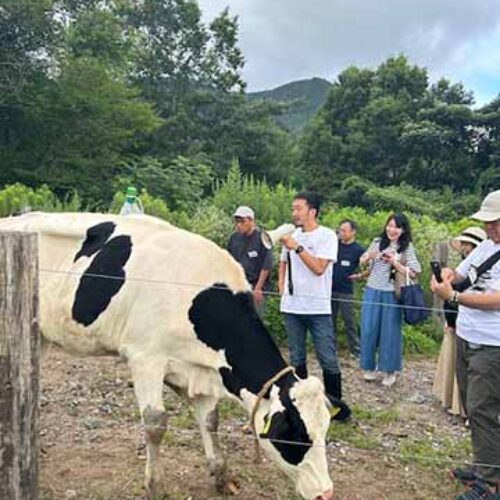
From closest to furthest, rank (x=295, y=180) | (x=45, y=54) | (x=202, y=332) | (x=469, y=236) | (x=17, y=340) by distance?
(x=17, y=340) < (x=202, y=332) < (x=469, y=236) < (x=45, y=54) < (x=295, y=180)

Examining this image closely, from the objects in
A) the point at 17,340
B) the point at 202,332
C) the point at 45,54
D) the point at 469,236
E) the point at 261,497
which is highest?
the point at 45,54

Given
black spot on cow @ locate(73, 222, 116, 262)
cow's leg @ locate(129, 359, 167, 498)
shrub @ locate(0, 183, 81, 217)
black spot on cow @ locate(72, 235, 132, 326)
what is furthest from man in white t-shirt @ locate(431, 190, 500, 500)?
shrub @ locate(0, 183, 81, 217)

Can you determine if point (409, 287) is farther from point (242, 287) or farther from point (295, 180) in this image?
point (295, 180)

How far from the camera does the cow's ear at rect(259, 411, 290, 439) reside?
3299 mm

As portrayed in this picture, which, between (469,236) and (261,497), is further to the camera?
(469,236)

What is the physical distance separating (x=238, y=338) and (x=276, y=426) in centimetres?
A: 57

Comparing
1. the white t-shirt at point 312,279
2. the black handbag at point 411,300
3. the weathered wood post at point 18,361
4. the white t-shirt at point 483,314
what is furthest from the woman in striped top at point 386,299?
the weathered wood post at point 18,361

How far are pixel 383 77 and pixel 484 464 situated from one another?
1104 inches

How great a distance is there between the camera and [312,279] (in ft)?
16.1

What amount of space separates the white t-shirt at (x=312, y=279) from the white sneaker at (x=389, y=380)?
1.88 m

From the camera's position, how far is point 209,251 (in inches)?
158

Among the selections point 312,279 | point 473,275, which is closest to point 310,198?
point 312,279

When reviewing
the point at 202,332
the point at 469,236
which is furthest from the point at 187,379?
the point at 469,236

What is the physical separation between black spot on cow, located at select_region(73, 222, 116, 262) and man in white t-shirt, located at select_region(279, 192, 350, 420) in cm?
123
